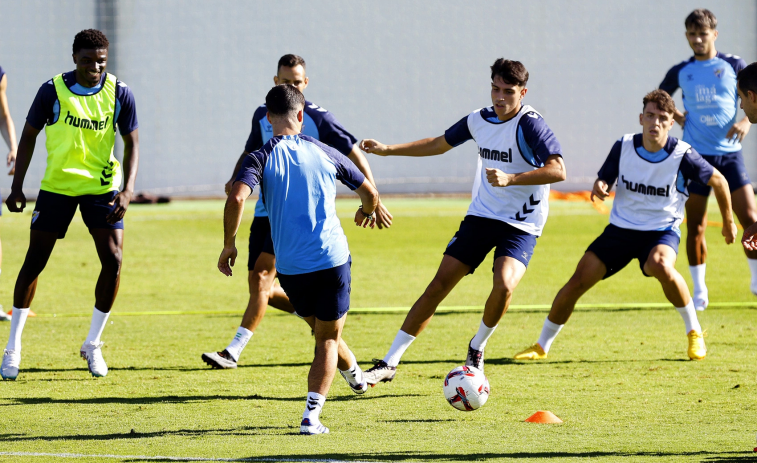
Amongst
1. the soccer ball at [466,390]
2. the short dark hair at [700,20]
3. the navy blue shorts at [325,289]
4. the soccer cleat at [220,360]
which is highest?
the short dark hair at [700,20]

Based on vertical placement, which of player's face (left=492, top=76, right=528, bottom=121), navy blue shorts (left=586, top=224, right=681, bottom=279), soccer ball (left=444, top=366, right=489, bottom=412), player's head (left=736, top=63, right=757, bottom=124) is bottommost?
soccer ball (left=444, top=366, right=489, bottom=412)

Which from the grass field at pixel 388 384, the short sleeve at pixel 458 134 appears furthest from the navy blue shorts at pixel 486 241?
the grass field at pixel 388 384

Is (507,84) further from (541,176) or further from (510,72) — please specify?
(541,176)

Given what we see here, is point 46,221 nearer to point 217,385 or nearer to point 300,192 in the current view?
point 217,385

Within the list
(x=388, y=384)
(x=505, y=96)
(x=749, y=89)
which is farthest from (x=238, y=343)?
(x=749, y=89)

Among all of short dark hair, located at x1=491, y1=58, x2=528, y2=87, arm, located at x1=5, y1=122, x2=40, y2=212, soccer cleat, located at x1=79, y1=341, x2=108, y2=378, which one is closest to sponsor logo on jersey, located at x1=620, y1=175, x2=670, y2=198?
short dark hair, located at x1=491, y1=58, x2=528, y2=87

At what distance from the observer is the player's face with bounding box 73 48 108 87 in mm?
6555

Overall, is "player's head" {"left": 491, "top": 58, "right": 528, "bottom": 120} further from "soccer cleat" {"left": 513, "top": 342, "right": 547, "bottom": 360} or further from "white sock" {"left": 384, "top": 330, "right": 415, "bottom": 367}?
"soccer cleat" {"left": 513, "top": 342, "right": 547, "bottom": 360}

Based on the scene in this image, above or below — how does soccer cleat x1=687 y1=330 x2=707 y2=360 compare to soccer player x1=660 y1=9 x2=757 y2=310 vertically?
below

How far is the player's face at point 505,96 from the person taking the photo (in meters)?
6.34

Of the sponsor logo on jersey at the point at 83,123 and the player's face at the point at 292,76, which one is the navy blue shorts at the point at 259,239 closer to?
the player's face at the point at 292,76

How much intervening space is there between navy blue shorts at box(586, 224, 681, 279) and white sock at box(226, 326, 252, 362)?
8.72ft

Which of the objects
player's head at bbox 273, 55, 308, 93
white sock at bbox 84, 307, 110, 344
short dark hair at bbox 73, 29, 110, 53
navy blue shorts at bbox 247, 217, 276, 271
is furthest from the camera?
player's head at bbox 273, 55, 308, 93

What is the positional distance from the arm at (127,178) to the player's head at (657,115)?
3824 millimetres
